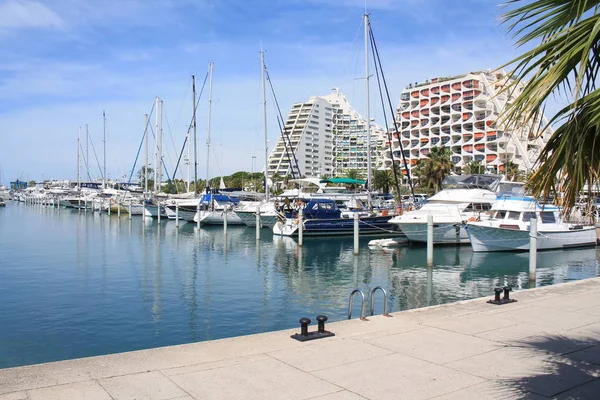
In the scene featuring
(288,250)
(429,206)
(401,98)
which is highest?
(401,98)

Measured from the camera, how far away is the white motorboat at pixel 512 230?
3170 centimetres

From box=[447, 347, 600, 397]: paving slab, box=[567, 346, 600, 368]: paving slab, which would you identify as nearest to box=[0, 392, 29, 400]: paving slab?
box=[447, 347, 600, 397]: paving slab

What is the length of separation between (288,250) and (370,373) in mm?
27662

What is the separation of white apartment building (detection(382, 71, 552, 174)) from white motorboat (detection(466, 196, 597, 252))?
77008mm

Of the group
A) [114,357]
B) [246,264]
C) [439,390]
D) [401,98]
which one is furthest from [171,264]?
[401,98]

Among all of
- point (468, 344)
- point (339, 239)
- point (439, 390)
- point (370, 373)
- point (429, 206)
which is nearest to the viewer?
point (439, 390)

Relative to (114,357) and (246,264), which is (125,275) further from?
(114,357)

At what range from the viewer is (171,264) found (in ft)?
93.7

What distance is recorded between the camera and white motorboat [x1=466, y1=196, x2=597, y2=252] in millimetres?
31703

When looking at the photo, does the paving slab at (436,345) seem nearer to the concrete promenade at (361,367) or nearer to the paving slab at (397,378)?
the concrete promenade at (361,367)

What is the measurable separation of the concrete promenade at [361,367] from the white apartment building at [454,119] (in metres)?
104

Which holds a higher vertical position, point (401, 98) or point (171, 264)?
point (401, 98)

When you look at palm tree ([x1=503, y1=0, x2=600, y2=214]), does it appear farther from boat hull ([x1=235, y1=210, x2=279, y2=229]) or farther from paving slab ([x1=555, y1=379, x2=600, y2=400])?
boat hull ([x1=235, y1=210, x2=279, y2=229])

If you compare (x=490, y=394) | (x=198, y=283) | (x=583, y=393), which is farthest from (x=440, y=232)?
(x=490, y=394)
